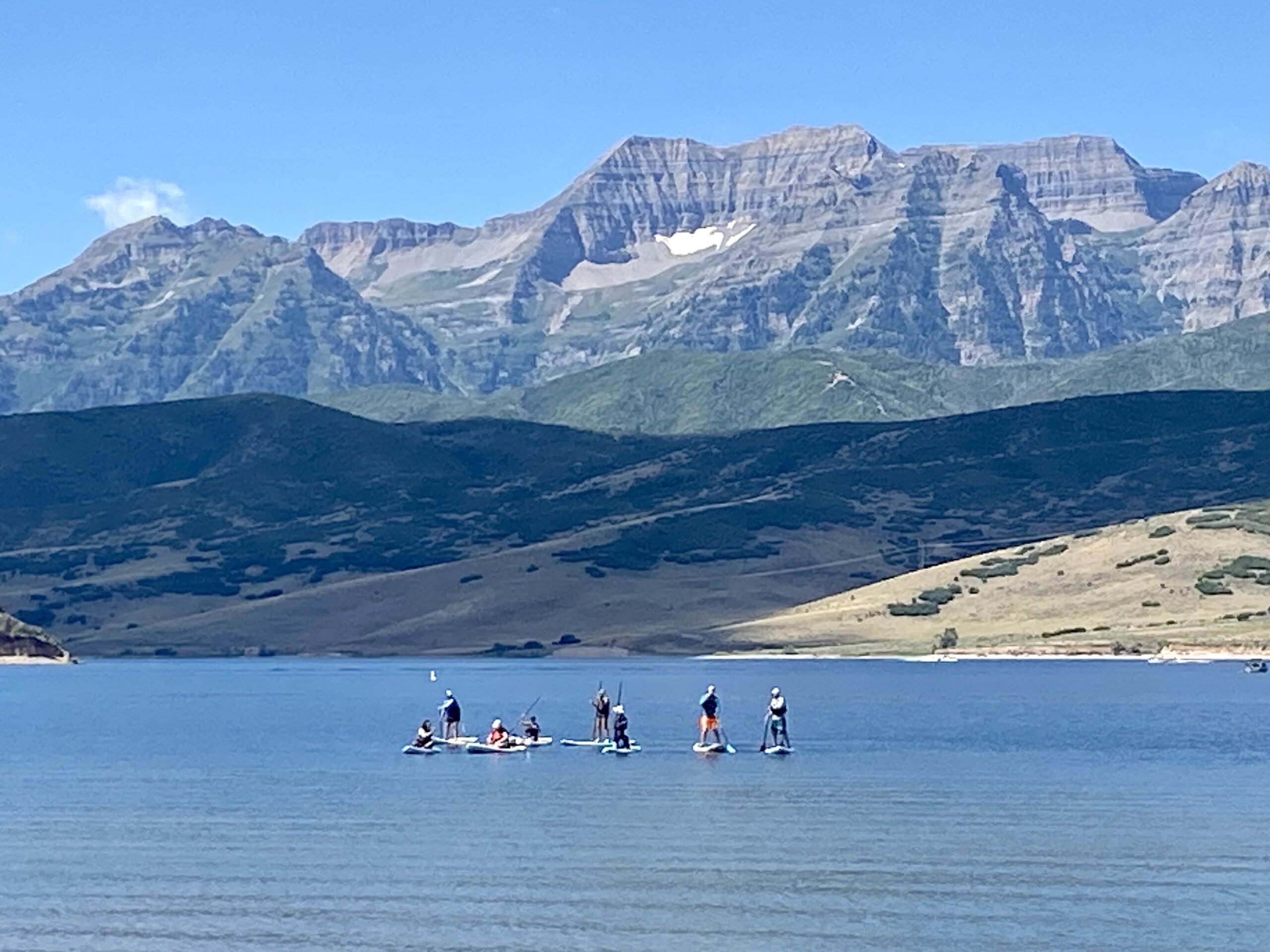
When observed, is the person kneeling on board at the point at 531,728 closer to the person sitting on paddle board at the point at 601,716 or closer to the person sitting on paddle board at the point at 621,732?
the person sitting on paddle board at the point at 601,716

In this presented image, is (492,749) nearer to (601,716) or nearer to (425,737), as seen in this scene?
(425,737)

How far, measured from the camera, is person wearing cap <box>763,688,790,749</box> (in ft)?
350

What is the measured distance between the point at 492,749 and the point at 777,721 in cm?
1403

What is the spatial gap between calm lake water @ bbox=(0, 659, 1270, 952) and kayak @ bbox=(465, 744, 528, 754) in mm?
1489

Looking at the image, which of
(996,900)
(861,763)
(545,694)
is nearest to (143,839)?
(996,900)

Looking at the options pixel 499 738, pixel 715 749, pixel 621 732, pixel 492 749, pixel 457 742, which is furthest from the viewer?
pixel 457 742

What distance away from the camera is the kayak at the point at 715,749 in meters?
110

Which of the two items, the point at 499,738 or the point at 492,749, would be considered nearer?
the point at 492,749

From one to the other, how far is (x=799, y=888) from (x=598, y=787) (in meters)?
28.9

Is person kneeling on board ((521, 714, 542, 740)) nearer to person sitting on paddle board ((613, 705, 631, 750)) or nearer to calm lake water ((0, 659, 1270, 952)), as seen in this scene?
calm lake water ((0, 659, 1270, 952))

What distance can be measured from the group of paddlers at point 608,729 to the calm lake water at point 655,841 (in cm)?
167

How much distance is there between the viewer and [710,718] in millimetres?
110438

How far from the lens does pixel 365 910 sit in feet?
201

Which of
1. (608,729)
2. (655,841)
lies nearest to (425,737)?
(608,729)
